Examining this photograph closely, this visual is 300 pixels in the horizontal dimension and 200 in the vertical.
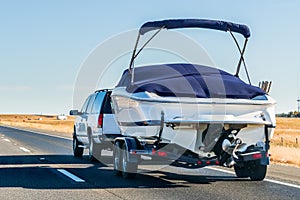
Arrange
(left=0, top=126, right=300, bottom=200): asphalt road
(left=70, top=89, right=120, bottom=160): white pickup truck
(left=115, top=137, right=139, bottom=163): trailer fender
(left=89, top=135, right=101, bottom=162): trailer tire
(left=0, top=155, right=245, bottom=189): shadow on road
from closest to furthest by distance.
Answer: (left=0, top=126, right=300, bottom=200): asphalt road, (left=0, top=155, right=245, bottom=189): shadow on road, (left=115, top=137, right=139, bottom=163): trailer fender, (left=70, top=89, right=120, bottom=160): white pickup truck, (left=89, top=135, right=101, bottom=162): trailer tire

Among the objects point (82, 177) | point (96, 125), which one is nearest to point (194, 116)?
point (82, 177)

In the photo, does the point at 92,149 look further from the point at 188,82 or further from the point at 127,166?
the point at 188,82

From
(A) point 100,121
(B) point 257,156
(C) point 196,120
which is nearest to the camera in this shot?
(C) point 196,120

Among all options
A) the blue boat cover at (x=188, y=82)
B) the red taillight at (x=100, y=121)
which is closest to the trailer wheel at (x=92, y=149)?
the red taillight at (x=100, y=121)

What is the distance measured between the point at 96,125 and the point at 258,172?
529 cm

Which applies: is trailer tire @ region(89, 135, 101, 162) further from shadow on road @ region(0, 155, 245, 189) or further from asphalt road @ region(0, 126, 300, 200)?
asphalt road @ region(0, 126, 300, 200)

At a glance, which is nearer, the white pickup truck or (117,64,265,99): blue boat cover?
(117,64,265,99): blue boat cover

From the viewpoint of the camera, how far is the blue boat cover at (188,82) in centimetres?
1075

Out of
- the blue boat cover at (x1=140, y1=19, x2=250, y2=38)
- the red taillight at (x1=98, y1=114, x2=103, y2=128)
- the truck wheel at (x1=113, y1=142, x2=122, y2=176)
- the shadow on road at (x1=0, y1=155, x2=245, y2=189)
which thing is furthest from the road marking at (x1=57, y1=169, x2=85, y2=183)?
the blue boat cover at (x1=140, y1=19, x2=250, y2=38)

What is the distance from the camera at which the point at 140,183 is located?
11328mm

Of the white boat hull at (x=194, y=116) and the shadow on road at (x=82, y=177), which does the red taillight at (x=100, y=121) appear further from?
the white boat hull at (x=194, y=116)

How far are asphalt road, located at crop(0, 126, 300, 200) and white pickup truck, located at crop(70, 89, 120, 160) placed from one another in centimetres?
75

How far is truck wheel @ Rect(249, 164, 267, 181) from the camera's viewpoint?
38.0ft

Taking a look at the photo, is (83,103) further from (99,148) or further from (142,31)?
(142,31)
